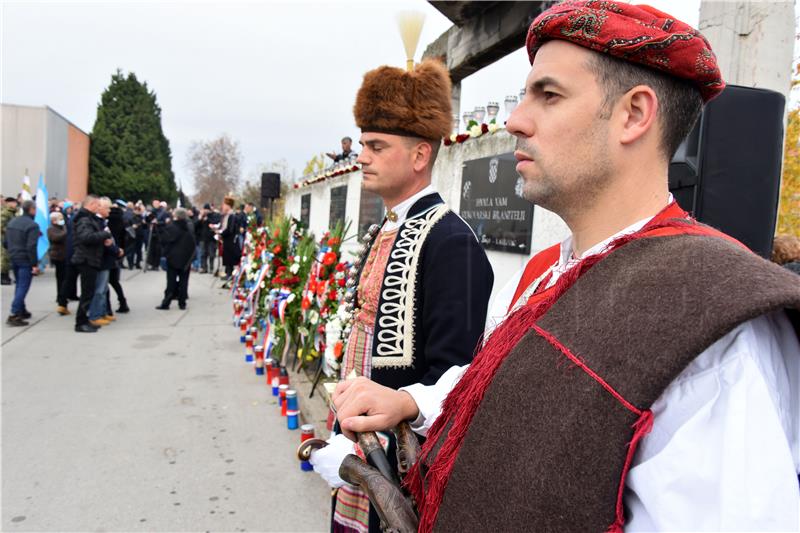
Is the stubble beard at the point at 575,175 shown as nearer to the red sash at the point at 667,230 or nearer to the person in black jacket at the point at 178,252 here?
the red sash at the point at 667,230

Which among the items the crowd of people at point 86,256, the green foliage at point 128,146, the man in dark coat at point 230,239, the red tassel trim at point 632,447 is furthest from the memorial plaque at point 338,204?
the green foliage at point 128,146

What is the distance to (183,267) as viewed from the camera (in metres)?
9.47

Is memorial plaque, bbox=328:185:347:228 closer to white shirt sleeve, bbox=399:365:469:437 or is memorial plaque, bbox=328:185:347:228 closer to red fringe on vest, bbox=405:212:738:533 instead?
white shirt sleeve, bbox=399:365:469:437

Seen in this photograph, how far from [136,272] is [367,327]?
15.0m

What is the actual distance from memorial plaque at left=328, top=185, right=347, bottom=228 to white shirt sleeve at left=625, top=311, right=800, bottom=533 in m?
8.10

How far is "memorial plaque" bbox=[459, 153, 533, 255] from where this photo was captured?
3.79 m

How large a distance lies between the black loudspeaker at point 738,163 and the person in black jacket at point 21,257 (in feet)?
28.5

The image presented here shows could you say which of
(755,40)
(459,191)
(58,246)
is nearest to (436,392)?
(755,40)

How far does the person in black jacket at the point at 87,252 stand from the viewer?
284 inches

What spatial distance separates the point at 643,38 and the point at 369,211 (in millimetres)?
6303

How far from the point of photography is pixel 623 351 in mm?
693

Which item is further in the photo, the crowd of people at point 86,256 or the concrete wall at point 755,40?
the crowd of people at point 86,256

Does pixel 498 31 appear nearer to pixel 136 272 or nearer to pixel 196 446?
pixel 196 446

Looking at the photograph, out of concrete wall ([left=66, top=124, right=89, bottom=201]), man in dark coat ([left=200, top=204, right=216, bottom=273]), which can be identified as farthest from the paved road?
concrete wall ([left=66, top=124, right=89, bottom=201])
